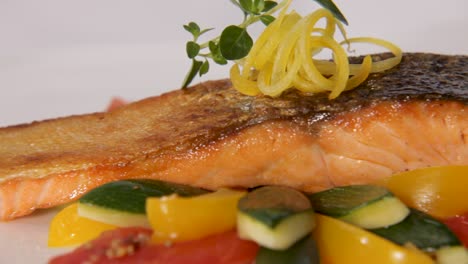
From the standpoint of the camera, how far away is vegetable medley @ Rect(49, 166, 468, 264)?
2395 mm

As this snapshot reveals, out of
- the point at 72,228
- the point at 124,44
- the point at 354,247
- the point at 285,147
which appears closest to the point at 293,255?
the point at 354,247

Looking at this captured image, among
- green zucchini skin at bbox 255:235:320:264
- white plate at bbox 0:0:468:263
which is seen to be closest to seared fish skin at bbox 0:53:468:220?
green zucchini skin at bbox 255:235:320:264

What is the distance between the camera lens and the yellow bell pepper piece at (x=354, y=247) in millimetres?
2338

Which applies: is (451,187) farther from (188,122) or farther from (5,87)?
(5,87)

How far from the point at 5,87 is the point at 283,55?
286 centimetres

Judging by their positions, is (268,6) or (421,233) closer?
(421,233)

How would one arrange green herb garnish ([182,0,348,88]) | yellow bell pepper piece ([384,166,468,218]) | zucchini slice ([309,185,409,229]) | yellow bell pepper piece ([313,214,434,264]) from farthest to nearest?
1. green herb garnish ([182,0,348,88])
2. yellow bell pepper piece ([384,166,468,218])
3. zucchini slice ([309,185,409,229])
4. yellow bell pepper piece ([313,214,434,264])

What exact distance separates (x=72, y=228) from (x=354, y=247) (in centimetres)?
120

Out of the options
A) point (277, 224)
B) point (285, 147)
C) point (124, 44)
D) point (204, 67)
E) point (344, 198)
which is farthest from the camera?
point (124, 44)

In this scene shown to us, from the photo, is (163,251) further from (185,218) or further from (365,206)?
(365,206)

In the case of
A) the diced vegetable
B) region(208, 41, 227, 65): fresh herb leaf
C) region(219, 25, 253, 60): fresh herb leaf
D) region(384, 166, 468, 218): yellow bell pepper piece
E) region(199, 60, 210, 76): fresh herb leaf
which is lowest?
the diced vegetable

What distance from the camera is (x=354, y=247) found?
2422 millimetres

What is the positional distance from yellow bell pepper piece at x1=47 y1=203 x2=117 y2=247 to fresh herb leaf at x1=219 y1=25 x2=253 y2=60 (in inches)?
40.4

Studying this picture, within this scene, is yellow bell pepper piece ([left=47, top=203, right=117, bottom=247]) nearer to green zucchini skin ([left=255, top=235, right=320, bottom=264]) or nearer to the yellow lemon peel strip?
green zucchini skin ([left=255, top=235, right=320, bottom=264])
